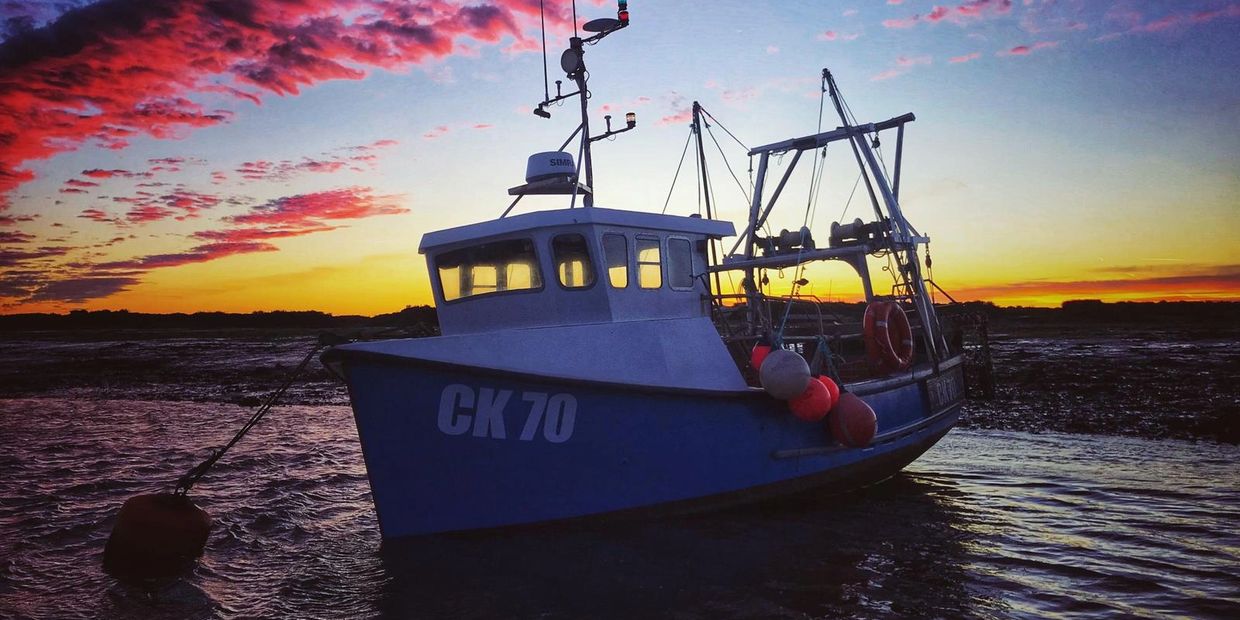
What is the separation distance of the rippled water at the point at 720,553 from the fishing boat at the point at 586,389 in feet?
1.42

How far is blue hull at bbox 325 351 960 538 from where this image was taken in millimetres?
6414

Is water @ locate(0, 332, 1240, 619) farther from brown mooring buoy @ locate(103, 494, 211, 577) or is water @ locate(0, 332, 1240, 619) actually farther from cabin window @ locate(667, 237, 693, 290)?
cabin window @ locate(667, 237, 693, 290)

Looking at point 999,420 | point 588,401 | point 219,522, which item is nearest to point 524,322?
point 588,401

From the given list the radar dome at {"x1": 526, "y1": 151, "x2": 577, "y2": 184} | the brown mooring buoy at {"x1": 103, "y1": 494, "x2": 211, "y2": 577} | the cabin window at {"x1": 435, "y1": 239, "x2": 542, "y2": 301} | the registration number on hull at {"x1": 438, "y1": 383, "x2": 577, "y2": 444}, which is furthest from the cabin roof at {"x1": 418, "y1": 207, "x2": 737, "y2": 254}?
the brown mooring buoy at {"x1": 103, "y1": 494, "x2": 211, "y2": 577}

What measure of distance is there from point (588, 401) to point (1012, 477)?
656cm

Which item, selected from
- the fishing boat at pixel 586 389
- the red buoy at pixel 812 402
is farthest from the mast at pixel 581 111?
the red buoy at pixel 812 402

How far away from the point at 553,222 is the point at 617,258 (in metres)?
0.79

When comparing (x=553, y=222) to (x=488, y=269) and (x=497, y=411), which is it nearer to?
(x=488, y=269)

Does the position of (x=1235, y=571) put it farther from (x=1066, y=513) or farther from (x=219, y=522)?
(x=219, y=522)

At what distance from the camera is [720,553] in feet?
22.0

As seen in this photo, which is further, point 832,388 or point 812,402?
point 832,388

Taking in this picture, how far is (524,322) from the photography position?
761cm

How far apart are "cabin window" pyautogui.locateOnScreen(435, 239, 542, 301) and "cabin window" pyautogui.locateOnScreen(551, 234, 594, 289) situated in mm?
251

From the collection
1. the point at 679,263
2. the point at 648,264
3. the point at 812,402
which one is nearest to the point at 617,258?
the point at 648,264
